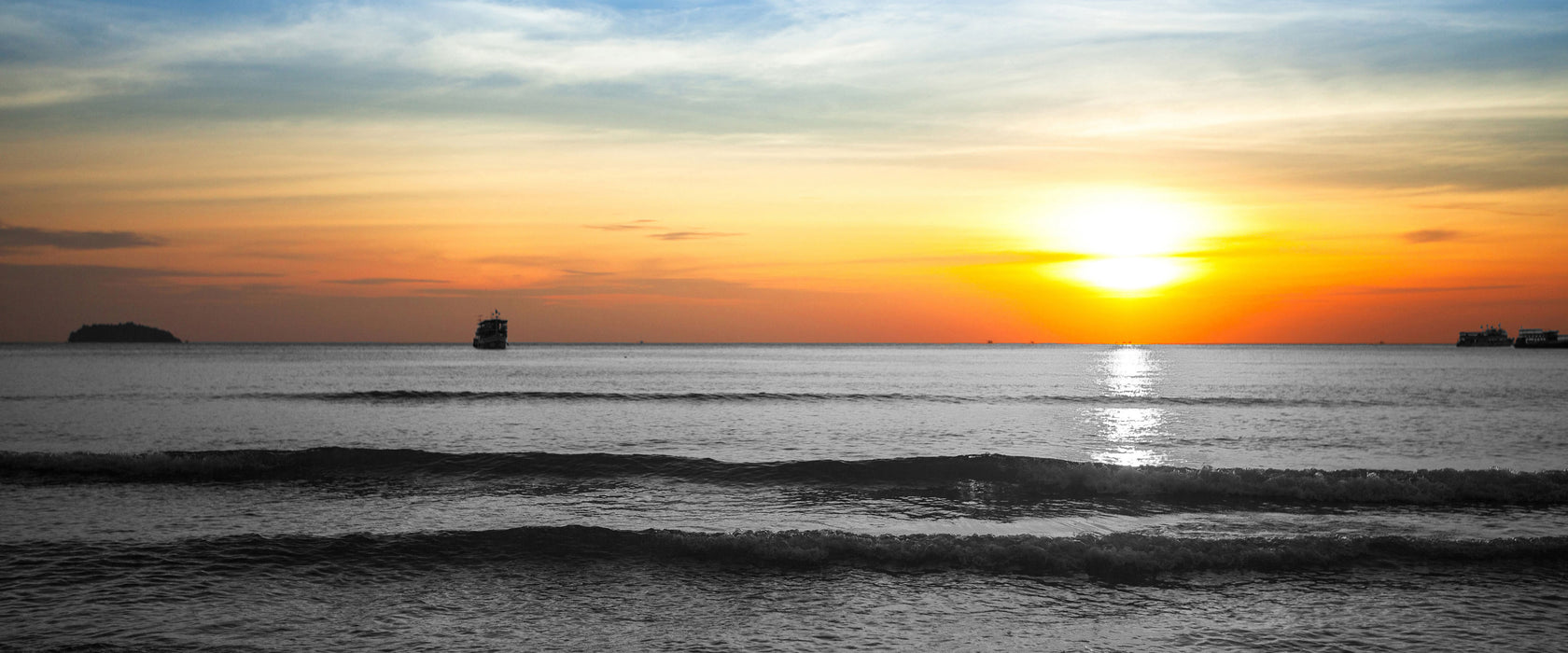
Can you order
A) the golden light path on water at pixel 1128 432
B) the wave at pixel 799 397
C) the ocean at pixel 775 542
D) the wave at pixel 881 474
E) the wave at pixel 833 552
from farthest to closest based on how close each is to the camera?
1. the wave at pixel 799 397
2. the golden light path on water at pixel 1128 432
3. the wave at pixel 881 474
4. the wave at pixel 833 552
5. the ocean at pixel 775 542

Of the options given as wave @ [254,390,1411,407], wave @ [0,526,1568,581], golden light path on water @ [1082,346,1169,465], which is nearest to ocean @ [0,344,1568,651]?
wave @ [0,526,1568,581]

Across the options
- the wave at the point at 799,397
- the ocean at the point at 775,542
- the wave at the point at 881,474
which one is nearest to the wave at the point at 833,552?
the ocean at the point at 775,542

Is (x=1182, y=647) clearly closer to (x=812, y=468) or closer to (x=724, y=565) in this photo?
(x=724, y=565)

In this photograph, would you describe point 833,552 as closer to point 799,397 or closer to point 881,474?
point 881,474

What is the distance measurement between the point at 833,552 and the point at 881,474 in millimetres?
8814

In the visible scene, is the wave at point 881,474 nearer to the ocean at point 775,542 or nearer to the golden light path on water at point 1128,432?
the ocean at point 775,542

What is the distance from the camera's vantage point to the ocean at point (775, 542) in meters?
10.0

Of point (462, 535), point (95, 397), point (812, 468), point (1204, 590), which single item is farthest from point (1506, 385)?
point (95, 397)

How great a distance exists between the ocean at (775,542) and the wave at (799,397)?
1880 centimetres

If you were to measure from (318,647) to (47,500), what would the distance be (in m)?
12.4

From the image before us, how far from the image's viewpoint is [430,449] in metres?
27.3

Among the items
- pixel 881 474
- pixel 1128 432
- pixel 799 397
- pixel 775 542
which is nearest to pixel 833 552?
pixel 775 542

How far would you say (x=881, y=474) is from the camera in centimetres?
2189

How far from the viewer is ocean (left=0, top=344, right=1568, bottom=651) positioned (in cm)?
1000
